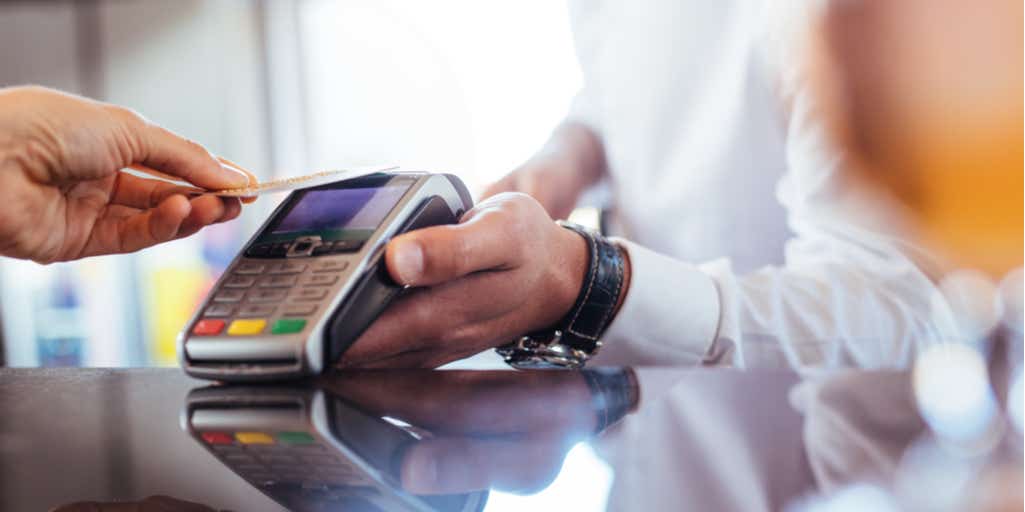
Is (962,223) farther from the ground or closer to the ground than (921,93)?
closer to the ground

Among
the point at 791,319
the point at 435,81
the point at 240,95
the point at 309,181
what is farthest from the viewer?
the point at 240,95

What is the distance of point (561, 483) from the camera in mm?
223

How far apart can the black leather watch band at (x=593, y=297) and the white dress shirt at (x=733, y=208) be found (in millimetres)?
27

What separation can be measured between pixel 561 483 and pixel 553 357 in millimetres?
330

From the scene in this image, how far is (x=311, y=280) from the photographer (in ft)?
1.28

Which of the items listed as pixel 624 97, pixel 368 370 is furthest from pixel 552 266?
pixel 624 97

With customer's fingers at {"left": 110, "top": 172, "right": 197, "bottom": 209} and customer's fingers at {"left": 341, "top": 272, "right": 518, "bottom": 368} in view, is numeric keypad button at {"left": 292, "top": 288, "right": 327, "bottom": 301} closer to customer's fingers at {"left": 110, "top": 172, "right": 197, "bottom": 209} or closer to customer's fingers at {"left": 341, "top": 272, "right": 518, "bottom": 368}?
customer's fingers at {"left": 341, "top": 272, "right": 518, "bottom": 368}

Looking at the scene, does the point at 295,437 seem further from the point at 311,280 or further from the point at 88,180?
the point at 88,180

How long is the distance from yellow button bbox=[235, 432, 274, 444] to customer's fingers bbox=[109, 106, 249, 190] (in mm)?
291

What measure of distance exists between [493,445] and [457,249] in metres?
0.19

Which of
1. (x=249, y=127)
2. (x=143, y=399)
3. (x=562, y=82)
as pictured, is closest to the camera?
(x=143, y=399)

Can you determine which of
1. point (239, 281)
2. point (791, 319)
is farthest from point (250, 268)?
point (791, 319)

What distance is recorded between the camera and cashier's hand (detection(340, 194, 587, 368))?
16.5 inches

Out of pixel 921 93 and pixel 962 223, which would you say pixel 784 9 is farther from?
pixel 962 223
